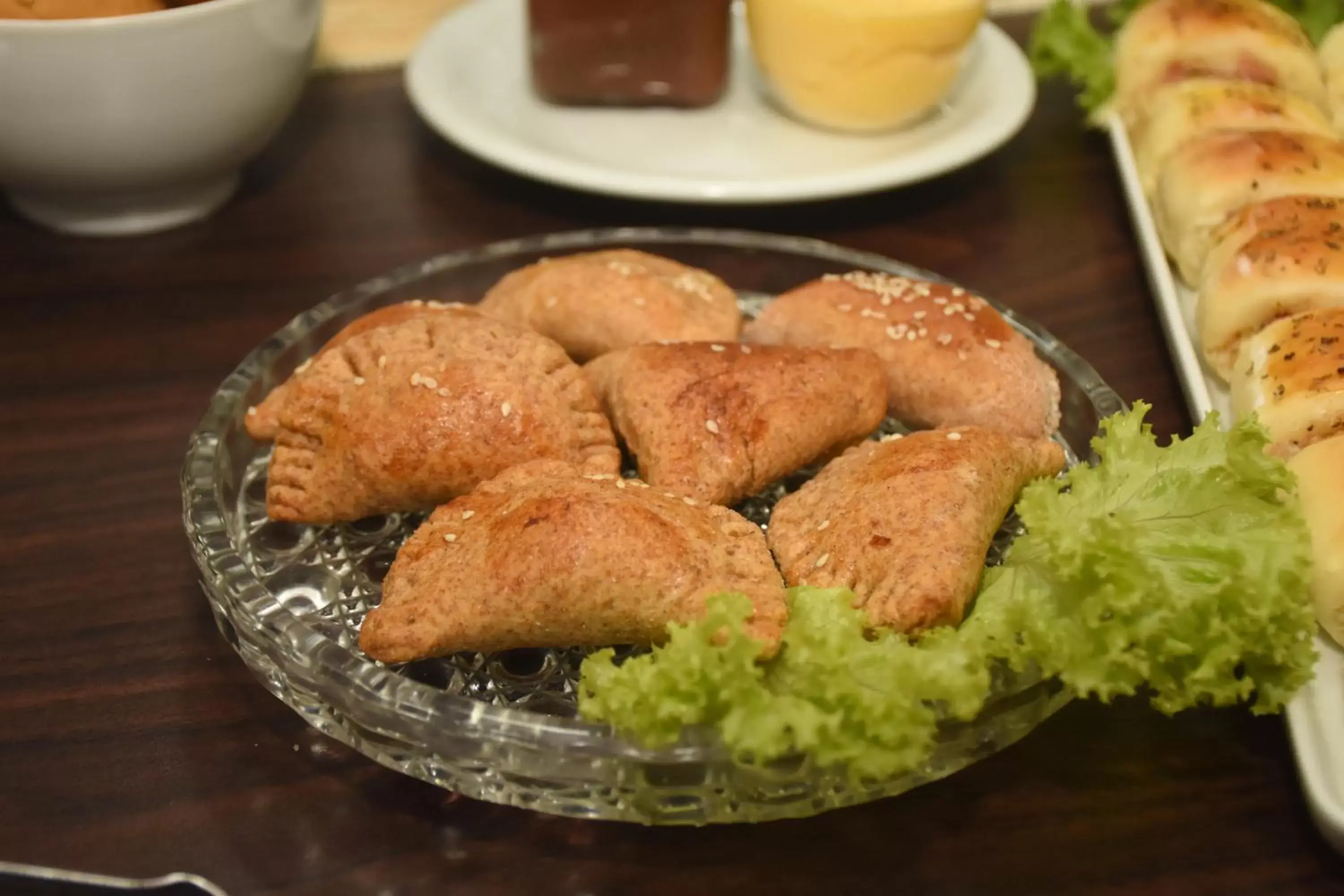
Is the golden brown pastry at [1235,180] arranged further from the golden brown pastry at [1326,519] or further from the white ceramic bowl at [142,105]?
the white ceramic bowl at [142,105]

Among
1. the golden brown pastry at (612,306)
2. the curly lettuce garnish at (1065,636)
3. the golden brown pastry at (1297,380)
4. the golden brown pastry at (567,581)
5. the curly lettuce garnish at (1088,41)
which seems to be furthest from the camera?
the curly lettuce garnish at (1088,41)

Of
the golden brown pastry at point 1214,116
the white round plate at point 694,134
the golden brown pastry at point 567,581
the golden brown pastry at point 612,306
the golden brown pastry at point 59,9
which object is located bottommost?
A: the white round plate at point 694,134

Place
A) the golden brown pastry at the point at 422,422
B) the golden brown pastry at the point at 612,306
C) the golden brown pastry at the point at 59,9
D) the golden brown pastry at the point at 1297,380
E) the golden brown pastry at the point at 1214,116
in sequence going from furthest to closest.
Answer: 1. the golden brown pastry at the point at 1214,116
2. the golden brown pastry at the point at 59,9
3. the golden brown pastry at the point at 612,306
4. the golden brown pastry at the point at 1297,380
5. the golden brown pastry at the point at 422,422

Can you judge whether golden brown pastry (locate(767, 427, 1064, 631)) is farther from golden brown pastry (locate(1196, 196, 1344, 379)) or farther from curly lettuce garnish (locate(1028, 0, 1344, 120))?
curly lettuce garnish (locate(1028, 0, 1344, 120))

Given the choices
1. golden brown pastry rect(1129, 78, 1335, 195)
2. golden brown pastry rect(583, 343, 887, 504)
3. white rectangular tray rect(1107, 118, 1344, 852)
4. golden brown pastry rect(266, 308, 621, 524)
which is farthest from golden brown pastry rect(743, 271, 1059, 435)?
golden brown pastry rect(1129, 78, 1335, 195)

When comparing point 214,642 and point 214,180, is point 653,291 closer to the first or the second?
point 214,642

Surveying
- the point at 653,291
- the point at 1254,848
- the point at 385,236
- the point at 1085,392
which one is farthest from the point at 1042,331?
the point at 385,236

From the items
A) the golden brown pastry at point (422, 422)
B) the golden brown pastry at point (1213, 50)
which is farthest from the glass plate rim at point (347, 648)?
the golden brown pastry at point (1213, 50)
